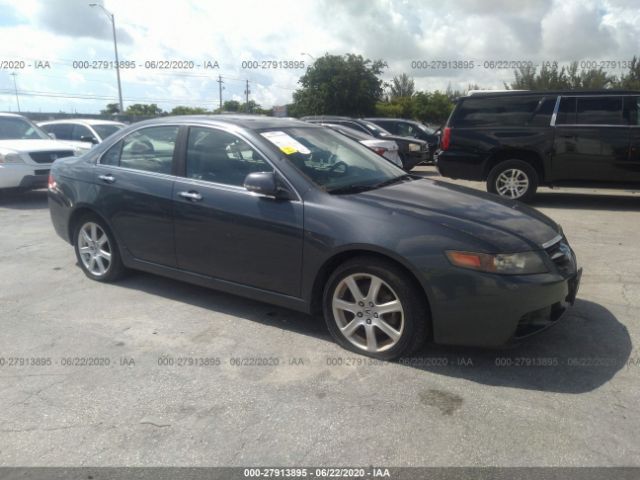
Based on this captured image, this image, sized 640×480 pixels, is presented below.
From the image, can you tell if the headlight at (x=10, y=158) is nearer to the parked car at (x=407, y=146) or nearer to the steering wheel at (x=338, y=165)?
the parked car at (x=407, y=146)

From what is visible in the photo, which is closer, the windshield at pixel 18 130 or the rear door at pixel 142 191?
the rear door at pixel 142 191

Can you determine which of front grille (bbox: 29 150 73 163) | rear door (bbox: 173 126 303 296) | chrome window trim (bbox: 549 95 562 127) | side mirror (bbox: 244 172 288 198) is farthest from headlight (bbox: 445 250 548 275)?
front grille (bbox: 29 150 73 163)

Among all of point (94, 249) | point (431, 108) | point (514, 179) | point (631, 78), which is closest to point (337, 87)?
point (431, 108)

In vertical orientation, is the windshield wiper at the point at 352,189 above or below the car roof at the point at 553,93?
below

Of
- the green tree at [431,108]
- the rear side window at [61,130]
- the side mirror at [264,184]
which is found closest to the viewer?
the side mirror at [264,184]

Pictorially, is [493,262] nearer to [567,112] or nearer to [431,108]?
[567,112]

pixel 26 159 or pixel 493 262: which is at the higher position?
pixel 26 159

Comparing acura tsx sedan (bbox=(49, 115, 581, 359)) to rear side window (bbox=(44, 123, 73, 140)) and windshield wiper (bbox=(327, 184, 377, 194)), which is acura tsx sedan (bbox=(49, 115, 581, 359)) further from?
rear side window (bbox=(44, 123, 73, 140))

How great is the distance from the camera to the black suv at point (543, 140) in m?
8.43

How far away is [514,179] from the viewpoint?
9.15 meters

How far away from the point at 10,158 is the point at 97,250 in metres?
5.70

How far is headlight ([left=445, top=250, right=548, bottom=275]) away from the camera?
319cm

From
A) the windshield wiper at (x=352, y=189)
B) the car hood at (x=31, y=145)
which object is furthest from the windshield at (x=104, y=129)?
the windshield wiper at (x=352, y=189)

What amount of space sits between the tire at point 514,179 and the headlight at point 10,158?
8.16m
